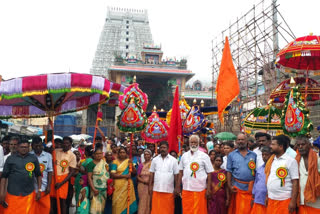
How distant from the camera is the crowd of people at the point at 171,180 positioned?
3.71 meters

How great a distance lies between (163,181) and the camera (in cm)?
490

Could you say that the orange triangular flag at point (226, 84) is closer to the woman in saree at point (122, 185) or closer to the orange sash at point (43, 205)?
the woman in saree at point (122, 185)

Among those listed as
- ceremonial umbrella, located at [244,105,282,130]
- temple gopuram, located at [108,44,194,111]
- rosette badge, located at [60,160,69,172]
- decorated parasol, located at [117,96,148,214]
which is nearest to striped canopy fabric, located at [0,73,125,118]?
decorated parasol, located at [117,96,148,214]

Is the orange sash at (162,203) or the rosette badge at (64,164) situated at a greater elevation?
the rosette badge at (64,164)

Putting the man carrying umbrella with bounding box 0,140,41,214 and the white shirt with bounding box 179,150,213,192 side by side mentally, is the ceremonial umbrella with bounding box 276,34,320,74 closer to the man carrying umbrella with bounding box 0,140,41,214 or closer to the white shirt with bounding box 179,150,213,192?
the white shirt with bounding box 179,150,213,192

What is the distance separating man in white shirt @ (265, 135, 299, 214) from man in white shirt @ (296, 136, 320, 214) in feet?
0.32

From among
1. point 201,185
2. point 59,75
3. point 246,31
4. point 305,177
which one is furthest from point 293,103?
point 246,31

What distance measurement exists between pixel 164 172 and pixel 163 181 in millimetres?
145

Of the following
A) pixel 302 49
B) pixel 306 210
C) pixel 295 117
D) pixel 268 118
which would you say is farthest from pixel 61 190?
pixel 302 49

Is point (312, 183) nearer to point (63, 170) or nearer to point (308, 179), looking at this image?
point (308, 179)

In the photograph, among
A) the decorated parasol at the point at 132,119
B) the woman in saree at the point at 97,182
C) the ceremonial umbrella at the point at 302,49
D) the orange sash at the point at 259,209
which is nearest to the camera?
the orange sash at the point at 259,209


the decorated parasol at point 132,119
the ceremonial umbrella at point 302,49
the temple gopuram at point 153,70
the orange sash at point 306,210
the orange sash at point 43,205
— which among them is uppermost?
the temple gopuram at point 153,70

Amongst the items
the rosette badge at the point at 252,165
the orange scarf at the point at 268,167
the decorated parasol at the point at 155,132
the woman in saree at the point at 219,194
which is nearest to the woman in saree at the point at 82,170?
the woman in saree at the point at 219,194

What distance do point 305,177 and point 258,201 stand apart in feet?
2.47
